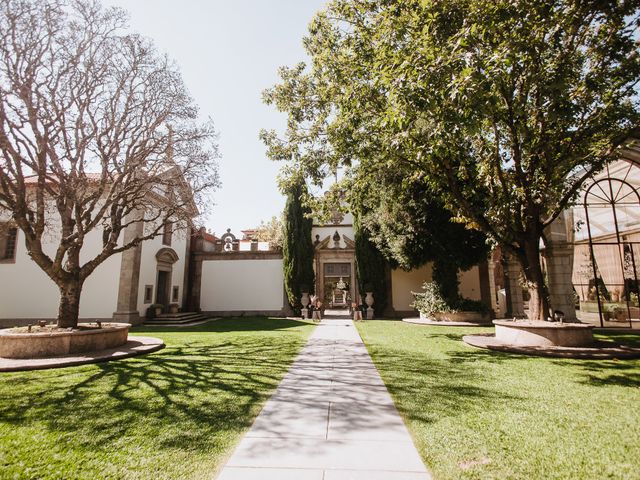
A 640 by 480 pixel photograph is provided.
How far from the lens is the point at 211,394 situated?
4863 mm

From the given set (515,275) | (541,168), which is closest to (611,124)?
(541,168)

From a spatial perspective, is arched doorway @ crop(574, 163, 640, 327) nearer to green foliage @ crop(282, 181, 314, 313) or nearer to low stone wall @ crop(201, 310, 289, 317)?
green foliage @ crop(282, 181, 314, 313)

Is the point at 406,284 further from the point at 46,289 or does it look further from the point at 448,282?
the point at 46,289

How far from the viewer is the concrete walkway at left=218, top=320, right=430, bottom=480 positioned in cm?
275

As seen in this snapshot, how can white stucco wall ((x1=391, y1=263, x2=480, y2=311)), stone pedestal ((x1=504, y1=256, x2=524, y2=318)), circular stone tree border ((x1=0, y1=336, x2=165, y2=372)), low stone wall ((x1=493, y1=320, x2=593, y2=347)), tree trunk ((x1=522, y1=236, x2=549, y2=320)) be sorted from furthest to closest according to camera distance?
white stucco wall ((x1=391, y1=263, x2=480, y2=311))
stone pedestal ((x1=504, y1=256, x2=524, y2=318))
tree trunk ((x1=522, y1=236, x2=549, y2=320))
low stone wall ((x1=493, y1=320, x2=593, y2=347))
circular stone tree border ((x1=0, y1=336, x2=165, y2=372))

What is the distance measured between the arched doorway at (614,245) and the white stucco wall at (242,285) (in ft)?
54.0

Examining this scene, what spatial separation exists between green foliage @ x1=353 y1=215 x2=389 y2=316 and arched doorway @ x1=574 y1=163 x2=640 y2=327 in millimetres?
9600

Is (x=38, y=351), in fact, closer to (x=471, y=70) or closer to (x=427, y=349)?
(x=427, y=349)

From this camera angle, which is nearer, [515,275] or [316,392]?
[316,392]

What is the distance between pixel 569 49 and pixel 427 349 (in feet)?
27.1

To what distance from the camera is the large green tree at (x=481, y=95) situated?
5.62m

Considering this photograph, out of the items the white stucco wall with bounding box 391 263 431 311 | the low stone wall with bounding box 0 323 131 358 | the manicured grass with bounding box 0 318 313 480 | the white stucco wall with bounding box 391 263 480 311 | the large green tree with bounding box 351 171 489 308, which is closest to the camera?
the manicured grass with bounding box 0 318 313 480

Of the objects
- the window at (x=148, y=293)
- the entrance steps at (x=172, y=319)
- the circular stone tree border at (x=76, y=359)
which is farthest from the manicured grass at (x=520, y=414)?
the window at (x=148, y=293)

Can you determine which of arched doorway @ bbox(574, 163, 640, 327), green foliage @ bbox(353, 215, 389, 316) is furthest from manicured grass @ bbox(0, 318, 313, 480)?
arched doorway @ bbox(574, 163, 640, 327)
